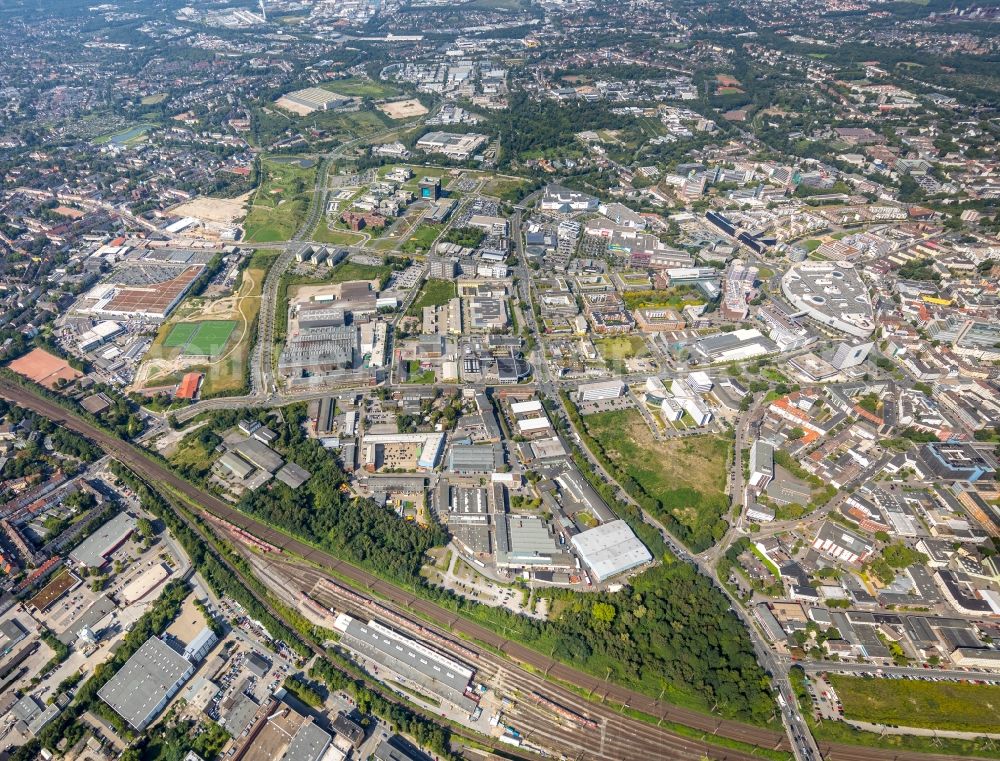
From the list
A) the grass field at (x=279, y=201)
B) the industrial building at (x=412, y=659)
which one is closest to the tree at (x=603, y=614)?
the industrial building at (x=412, y=659)

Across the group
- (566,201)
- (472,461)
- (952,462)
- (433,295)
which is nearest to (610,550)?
(472,461)

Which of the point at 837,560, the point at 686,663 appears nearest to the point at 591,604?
the point at 686,663

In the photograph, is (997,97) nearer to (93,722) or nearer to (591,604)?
(591,604)

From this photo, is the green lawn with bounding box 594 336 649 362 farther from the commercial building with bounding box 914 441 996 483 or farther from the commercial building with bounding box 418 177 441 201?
the commercial building with bounding box 418 177 441 201

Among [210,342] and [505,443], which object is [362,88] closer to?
[210,342]

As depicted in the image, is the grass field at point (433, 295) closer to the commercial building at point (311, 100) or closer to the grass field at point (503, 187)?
the grass field at point (503, 187)

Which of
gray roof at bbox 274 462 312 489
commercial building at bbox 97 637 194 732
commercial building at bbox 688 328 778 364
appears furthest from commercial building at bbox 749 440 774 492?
commercial building at bbox 97 637 194 732
